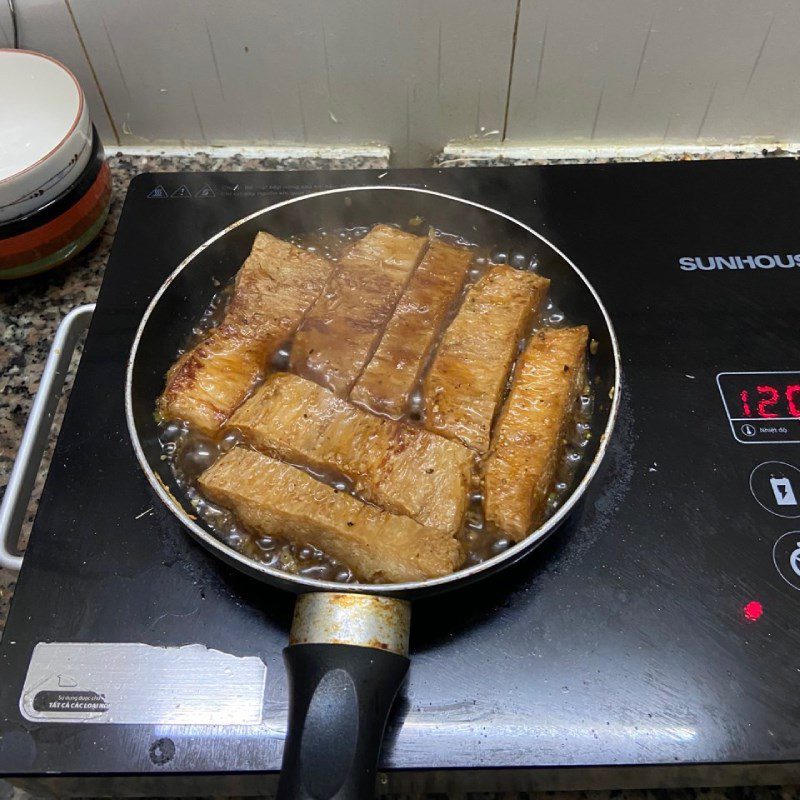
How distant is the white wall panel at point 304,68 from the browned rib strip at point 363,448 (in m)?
1.05

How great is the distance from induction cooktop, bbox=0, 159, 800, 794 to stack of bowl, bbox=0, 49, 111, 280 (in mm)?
275

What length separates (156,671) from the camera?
1319 millimetres

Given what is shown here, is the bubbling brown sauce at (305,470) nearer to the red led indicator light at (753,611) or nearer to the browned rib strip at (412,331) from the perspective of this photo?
the browned rib strip at (412,331)

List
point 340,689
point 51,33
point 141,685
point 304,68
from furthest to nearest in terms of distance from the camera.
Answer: point 304,68, point 51,33, point 141,685, point 340,689

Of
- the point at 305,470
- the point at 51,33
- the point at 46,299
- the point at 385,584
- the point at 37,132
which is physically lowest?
the point at 46,299

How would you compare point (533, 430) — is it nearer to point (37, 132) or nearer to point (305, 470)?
point (305, 470)

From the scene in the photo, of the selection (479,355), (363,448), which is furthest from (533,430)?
(363,448)

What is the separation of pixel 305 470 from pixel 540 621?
1.93ft

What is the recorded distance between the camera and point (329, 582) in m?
1.18

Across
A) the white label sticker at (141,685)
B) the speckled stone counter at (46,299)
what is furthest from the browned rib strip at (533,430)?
the speckled stone counter at (46,299)

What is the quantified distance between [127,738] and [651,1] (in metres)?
2.18

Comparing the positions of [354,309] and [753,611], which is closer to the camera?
[753,611]

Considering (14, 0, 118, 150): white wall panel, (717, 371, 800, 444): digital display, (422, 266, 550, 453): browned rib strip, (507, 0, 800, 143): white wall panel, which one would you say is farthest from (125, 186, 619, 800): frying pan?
(14, 0, 118, 150): white wall panel

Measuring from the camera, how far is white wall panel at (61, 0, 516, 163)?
1.93 m
